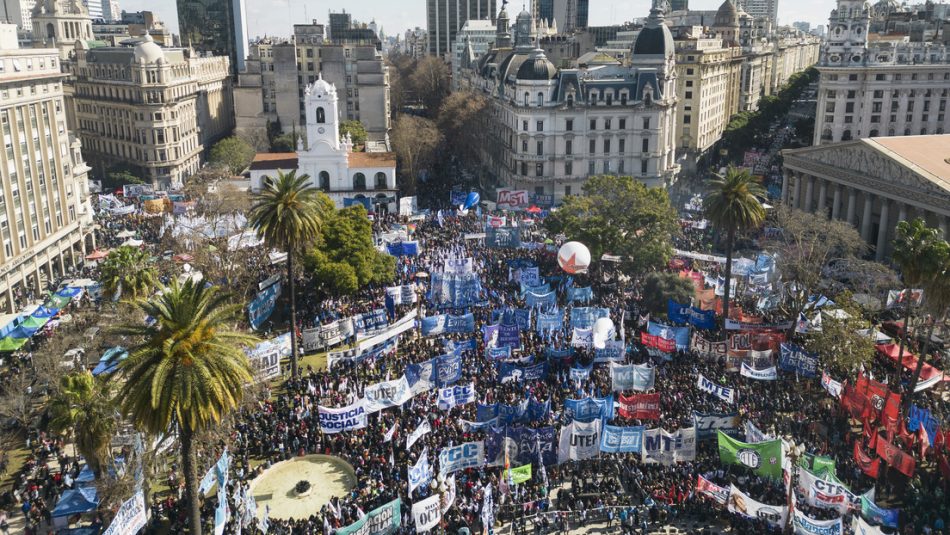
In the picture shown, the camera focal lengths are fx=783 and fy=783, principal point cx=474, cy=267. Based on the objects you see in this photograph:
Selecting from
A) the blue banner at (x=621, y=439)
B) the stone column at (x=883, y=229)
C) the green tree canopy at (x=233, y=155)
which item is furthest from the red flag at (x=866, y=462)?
the green tree canopy at (x=233, y=155)

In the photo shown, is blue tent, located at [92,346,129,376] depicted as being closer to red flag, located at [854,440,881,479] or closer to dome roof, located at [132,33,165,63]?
red flag, located at [854,440,881,479]

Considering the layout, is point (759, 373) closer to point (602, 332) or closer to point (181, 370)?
point (602, 332)

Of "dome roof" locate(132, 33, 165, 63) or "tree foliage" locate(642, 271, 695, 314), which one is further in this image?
"dome roof" locate(132, 33, 165, 63)

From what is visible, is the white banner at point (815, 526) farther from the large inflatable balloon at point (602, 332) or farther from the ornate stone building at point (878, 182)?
the ornate stone building at point (878, 182)

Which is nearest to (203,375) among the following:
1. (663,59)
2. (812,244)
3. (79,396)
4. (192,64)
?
A: (79,396)

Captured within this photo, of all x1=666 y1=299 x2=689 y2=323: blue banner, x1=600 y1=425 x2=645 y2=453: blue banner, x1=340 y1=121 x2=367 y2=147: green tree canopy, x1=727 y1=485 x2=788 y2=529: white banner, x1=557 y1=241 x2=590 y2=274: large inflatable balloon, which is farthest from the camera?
x1=340 y1=121 x2=367 y2=147: green tree canopy

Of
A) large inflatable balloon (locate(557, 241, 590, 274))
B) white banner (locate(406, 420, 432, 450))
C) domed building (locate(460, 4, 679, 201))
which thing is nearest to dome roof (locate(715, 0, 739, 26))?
domed building (locate(460, 4, 679, 201))

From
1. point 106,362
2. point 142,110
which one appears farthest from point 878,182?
point 142,110
